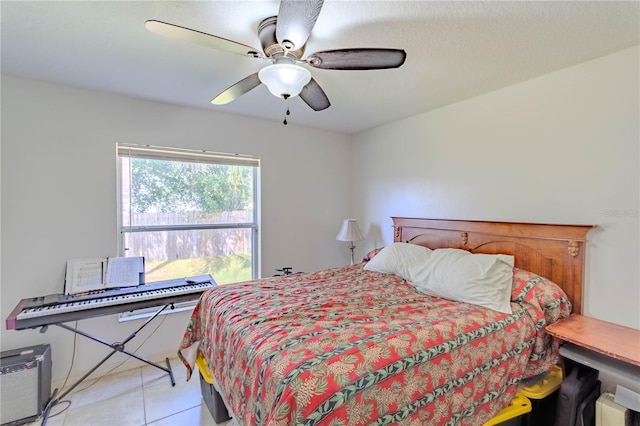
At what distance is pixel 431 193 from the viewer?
9.76 feet

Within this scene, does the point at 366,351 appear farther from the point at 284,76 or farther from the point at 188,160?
the point at 188,160

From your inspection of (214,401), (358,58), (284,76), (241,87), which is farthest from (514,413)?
(241,87)

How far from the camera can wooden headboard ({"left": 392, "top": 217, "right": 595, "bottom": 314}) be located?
1.96m

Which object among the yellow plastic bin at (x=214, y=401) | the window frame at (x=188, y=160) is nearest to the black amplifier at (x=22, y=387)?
the window frame at (x=188, y=160)

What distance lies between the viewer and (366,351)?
123 cm

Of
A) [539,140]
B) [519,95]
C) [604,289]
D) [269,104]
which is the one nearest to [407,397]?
[604,289]

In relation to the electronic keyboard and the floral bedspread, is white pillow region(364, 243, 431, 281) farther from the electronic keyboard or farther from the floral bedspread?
the electronic keyboard

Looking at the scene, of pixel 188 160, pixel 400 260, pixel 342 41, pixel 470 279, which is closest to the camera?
pixel 342 41

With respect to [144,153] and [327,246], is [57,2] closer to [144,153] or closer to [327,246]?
[144,153]

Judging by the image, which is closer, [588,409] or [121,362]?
[588,409]

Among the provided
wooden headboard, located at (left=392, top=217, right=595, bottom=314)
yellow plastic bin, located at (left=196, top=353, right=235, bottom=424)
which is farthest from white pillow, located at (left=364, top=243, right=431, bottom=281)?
yellow plastic bin, located at (left=196, top=353, right=235, bottom=424)

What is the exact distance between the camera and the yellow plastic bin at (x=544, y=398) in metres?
1.70

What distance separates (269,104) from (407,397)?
100.0 inches

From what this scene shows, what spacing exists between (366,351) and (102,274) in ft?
7.49
